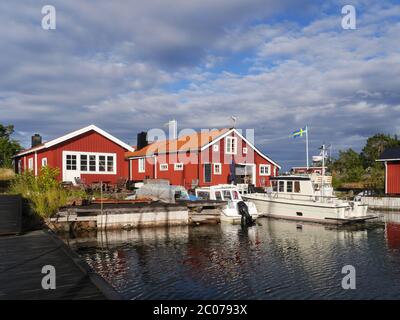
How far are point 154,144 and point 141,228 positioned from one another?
21.0 metres

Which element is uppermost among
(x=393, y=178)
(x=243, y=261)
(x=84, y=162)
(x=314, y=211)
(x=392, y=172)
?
(x=84, y=162)

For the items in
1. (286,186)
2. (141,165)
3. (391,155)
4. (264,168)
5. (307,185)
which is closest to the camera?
(307,185)

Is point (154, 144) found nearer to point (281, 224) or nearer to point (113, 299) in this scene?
point (281, 224)

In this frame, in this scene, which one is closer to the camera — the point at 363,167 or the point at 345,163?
the point at 345,163

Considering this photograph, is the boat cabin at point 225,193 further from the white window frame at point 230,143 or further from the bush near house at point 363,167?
the bush near house at point 363,167

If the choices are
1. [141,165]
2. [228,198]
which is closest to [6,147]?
[141,165]

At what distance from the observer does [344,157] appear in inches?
2221

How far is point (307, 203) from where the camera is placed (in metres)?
25.4

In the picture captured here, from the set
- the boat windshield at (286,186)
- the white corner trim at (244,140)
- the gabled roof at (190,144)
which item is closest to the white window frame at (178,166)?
the gabled roof at (190,144)

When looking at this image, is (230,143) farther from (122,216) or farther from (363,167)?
(363,167)

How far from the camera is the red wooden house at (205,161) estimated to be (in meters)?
35.0

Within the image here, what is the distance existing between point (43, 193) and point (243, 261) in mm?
11585

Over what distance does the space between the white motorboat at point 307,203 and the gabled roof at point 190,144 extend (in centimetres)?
769
